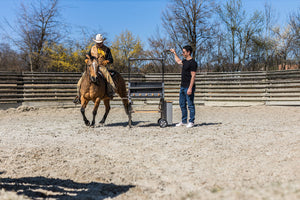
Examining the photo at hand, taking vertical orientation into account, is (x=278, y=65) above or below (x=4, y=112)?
above

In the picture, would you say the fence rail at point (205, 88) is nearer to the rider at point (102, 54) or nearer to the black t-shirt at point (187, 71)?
the rider at point (102, 54)

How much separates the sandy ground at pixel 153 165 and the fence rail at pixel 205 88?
839 centimetres

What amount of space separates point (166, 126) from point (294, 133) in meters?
3.35

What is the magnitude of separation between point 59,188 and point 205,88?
1380 centimetres

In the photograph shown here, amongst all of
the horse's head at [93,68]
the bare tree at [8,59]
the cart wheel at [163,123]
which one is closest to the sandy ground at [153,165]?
the cart wheel at [163,123]

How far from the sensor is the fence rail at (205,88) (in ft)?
49.1

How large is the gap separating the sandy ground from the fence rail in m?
8.39

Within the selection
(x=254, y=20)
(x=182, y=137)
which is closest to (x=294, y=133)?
(x=182, y=137)

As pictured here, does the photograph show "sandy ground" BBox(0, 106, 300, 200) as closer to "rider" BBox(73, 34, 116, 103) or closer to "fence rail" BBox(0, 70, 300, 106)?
"rider" BBox(73, 34, 116, 103)

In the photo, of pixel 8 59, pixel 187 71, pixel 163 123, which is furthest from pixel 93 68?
pixel 8 59

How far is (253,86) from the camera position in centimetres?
1580

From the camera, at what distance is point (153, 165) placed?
459 cm

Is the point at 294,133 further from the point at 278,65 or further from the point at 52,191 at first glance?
the point at 278,65

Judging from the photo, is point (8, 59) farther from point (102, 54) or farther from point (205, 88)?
point (102, 54)
